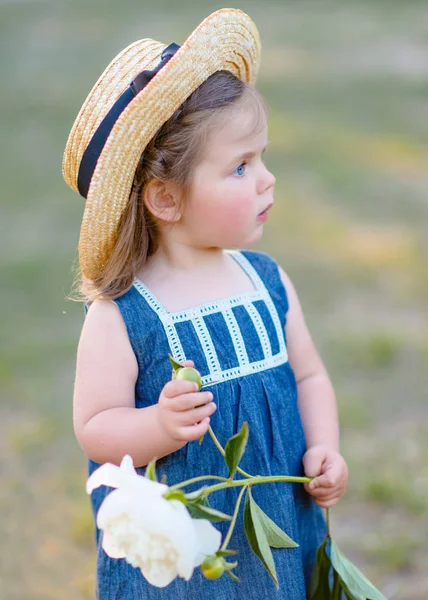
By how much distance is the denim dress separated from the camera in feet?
5.50

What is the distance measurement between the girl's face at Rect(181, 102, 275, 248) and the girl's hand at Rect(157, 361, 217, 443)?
37 centimetres

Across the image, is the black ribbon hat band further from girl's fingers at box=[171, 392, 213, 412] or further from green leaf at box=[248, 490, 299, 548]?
green leaf at box=[248, 490, 299, 548]

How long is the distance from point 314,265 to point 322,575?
9.74 ft

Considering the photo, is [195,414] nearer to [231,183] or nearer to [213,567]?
[213,567]

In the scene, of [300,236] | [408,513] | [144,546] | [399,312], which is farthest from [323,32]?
[144,546]

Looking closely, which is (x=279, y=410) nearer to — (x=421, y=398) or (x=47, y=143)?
(x=421, y=398)

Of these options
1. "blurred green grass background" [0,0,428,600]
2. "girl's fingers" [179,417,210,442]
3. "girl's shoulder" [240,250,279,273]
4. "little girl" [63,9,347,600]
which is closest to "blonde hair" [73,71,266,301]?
"little girl" [63,9,347,600]

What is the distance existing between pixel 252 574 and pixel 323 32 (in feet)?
32.1

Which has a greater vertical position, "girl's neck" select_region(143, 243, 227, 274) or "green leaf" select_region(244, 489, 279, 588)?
Answer: "girl's neck" select_region(143, 243, 227, 274)

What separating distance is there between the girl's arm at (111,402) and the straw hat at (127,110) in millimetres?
165

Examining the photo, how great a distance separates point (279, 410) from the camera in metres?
1.76

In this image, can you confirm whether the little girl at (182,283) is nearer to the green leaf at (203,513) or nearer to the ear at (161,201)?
the ear at (161,201)

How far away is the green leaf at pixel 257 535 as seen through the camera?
4.55 ft

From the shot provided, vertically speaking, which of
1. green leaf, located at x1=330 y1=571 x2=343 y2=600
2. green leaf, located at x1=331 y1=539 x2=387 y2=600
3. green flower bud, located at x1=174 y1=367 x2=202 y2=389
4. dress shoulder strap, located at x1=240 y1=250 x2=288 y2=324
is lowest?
green leaf, located at x1=330 y1=571 x2=343 y2=600
